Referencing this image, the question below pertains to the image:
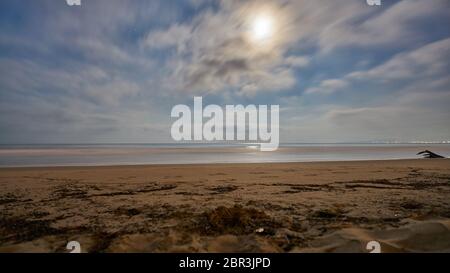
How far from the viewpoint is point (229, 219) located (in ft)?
14.3

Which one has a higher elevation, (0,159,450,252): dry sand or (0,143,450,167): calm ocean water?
(0,159,450,252): dry sand

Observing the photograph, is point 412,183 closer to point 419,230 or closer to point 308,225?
point 419,230

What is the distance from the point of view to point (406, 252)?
3170mm

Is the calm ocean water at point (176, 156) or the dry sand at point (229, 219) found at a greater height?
the dry sand at point (229, 219)

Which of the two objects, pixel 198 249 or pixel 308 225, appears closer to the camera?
pixel 198 249

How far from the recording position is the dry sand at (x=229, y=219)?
3.49m

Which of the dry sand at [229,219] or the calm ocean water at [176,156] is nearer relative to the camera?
the dry sand at [229,219]

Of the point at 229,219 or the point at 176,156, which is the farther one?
the point at 176,156

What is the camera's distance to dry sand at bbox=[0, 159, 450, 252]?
349 centimetres

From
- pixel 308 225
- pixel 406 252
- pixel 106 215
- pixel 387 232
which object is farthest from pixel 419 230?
pixel 106 215

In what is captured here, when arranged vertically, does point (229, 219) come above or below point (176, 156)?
above

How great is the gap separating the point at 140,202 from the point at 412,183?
28.5 feet

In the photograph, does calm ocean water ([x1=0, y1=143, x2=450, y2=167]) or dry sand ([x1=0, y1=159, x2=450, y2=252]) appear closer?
dry sand ([x1=0, y1=159, x2=450, y2=252])
